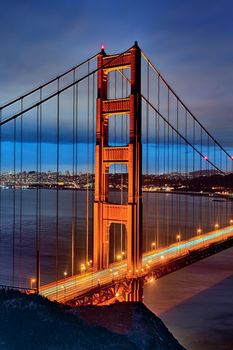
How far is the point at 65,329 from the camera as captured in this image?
9961mm

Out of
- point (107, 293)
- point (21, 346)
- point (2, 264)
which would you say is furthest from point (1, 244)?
point (21, 346)

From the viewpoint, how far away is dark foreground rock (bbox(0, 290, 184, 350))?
30.9ft

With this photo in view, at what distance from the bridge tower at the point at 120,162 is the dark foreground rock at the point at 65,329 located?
742cm

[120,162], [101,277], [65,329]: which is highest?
[120,162]

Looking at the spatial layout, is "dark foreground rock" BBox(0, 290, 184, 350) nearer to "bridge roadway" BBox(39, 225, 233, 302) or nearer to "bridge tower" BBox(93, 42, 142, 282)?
"bridge roadway" BBox(39, 225, 233, 302)

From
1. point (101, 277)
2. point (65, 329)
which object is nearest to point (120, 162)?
point (101, 277)

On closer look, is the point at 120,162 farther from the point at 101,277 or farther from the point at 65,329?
the point at 65,329

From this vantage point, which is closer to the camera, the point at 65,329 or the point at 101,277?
the point at 65,329

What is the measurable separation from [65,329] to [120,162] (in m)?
10.8

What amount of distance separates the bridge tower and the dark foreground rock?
7.42m

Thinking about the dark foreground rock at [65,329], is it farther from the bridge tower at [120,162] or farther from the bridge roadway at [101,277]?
the bridge tower at [120,162]

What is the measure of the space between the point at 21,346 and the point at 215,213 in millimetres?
75890

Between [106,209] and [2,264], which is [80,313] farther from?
[2,264]

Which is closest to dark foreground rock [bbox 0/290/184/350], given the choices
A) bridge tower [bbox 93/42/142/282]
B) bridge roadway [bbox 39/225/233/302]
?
bridge roadway [bbox 39/225/233/302]
